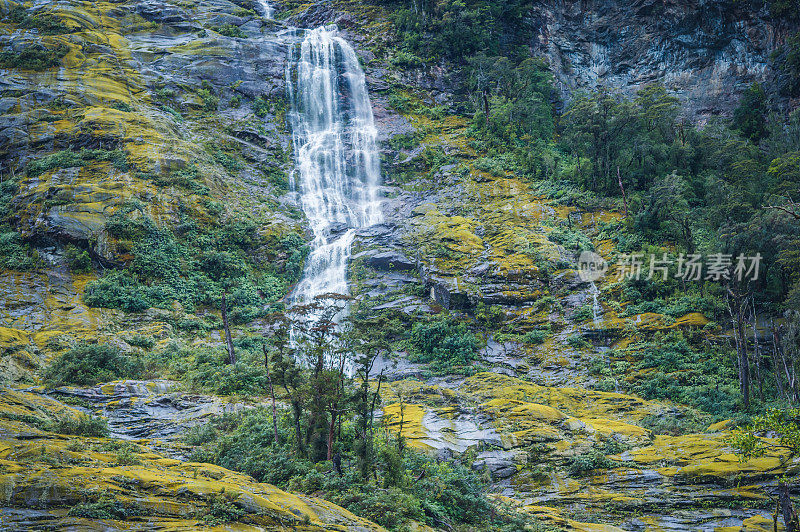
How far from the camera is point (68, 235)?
2581cm

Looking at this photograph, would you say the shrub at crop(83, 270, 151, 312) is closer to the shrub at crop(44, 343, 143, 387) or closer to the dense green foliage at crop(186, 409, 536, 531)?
the shrub at crop(44, 343, 143, 387)

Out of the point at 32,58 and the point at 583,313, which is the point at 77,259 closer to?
the point at 32,58

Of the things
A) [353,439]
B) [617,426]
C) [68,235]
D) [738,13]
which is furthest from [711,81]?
[68,235]

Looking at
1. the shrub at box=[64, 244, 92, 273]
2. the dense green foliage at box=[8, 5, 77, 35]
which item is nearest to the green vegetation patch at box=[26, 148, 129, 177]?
the shrub at box=[64, 244, 92, 273]

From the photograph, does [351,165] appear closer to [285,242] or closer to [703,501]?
[285,242]

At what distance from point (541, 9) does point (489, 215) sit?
25.8m

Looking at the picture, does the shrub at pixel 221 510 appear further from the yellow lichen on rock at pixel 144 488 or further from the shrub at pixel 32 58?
the shrub at pixel 32 58

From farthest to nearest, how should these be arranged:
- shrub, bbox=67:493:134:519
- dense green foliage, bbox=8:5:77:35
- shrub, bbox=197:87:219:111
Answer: shrub, bbox=197:87:219:111 < dense green foliage, bbox=8:5:77:35 < shrub, bbox=67:493:134:519

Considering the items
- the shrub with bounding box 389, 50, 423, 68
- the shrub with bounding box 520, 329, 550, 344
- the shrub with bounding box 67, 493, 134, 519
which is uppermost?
the shrub with bounding box 389, 50, 423, 68

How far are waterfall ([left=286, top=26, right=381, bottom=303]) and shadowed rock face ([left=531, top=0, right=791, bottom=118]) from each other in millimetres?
18427

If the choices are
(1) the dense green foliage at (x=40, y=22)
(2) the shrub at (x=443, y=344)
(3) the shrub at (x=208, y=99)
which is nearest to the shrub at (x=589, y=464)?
(2) the shrub at (x=443, y=344)

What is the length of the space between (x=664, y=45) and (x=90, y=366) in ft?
150

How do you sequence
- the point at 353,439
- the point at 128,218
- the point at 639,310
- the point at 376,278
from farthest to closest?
the point at 376,278 < the point at 128,218 < the point at 639,310 < the point at 353,439

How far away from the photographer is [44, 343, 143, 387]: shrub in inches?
698
